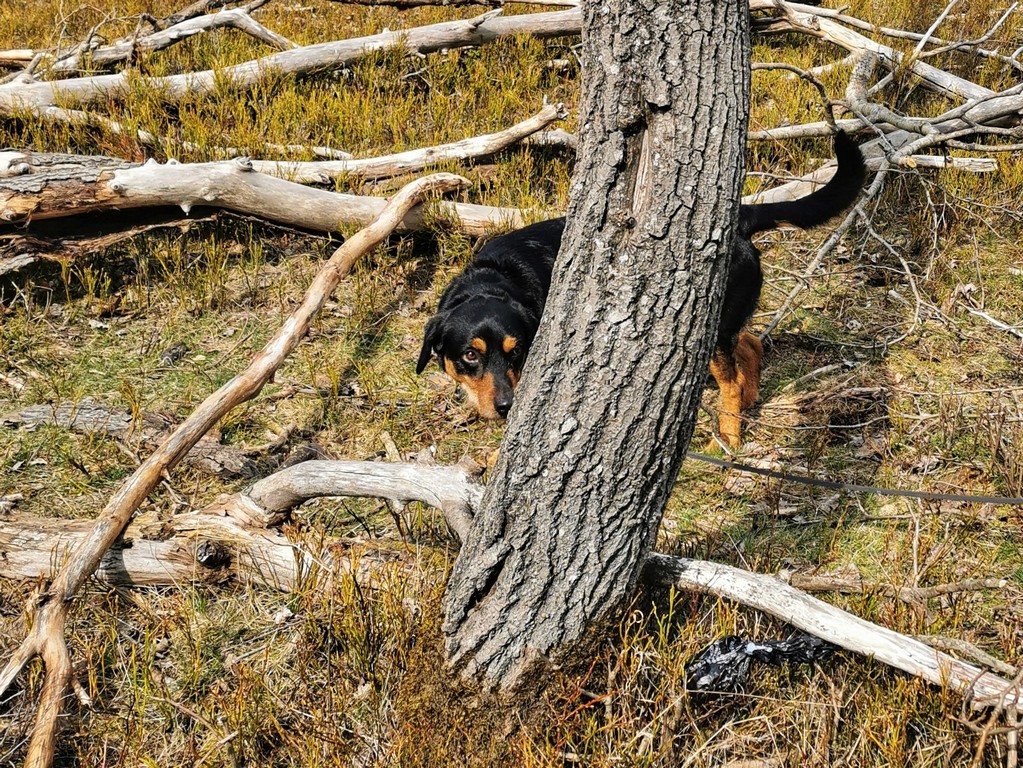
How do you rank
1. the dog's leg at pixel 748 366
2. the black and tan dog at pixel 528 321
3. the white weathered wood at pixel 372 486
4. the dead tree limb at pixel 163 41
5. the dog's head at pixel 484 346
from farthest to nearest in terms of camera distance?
the dead tree limb at pixel 163 41 → the dog's leg at pixel 748 366 → the dog's head at pixel 484 346 → the black and tan dog at pixel 528 321 → the white weathered wood at pixel 372 486

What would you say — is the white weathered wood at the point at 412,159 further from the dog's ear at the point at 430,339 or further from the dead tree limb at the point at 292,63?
the dog's ear at the point at 430,339

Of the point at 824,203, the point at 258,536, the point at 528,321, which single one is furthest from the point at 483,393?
the point at 824,203

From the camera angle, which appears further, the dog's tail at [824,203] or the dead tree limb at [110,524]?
the dog's tail at [824,203]

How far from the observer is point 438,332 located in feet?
16.1

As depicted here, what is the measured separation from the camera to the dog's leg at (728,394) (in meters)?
4.78

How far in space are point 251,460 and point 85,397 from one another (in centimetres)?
117

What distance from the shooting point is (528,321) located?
4965mm

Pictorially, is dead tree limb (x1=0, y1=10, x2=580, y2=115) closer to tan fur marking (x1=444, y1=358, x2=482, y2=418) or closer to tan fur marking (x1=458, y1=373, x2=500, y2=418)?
tan fur marking (x1=444, y1=358, x2=482, y2=418)

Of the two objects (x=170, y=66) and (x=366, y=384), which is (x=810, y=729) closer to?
(x=366, y=384)

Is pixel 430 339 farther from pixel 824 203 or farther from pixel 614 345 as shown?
pixel 614 345

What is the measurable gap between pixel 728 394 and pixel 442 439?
1579mm

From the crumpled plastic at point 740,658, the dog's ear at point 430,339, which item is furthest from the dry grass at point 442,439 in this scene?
the dog's ear at point 430,339

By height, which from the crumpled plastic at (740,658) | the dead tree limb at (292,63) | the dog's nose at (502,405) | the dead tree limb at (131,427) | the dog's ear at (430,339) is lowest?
the dead tree limb at (131,427)

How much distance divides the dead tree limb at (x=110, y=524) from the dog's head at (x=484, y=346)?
700 mm
